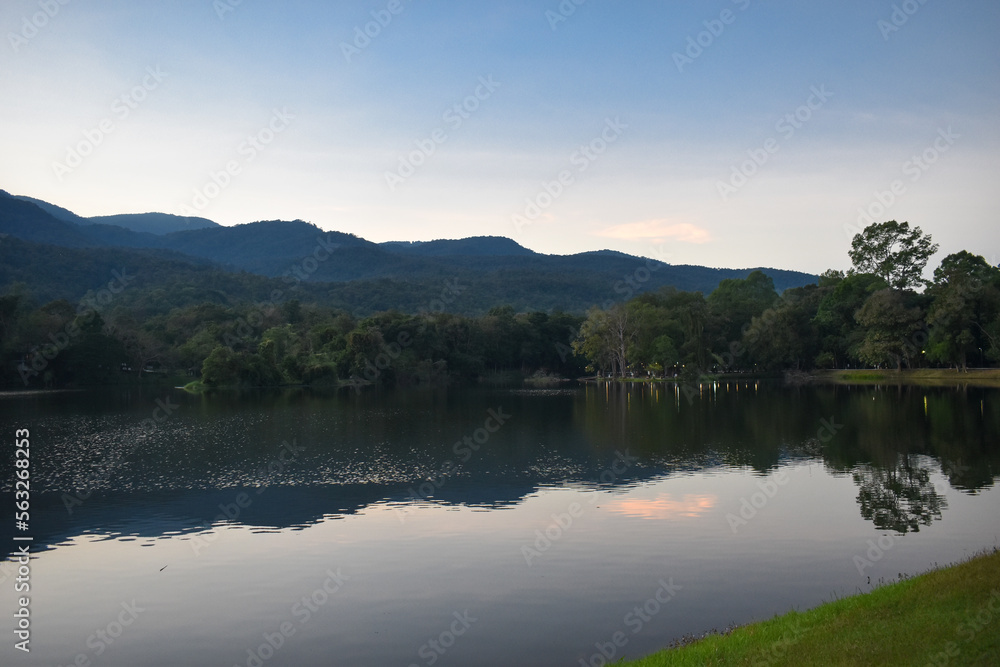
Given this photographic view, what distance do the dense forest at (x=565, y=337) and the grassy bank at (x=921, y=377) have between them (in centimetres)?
153

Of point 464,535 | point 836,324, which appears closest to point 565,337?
point 836,324

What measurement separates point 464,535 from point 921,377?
258 ft

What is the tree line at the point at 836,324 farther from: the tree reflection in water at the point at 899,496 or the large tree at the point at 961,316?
the tree reflection in water at the point at 899,496

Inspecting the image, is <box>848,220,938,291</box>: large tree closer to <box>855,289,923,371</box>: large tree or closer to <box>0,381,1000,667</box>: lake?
<box>855,289,923,371</box>: large tree

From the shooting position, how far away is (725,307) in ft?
380

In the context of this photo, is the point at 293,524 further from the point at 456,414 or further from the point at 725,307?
the point at 725,307

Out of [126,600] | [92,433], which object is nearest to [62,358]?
[92,433]

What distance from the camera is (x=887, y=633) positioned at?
Result: 9.13m

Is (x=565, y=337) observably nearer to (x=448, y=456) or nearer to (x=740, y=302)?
(x=740, y=302)

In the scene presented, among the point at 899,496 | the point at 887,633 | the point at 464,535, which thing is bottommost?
the point at 464,535

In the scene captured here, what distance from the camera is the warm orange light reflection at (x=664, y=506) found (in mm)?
20656

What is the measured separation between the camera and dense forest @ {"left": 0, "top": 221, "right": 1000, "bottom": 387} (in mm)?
82375

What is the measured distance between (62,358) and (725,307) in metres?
90.0

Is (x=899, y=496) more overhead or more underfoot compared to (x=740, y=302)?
more underfoot
